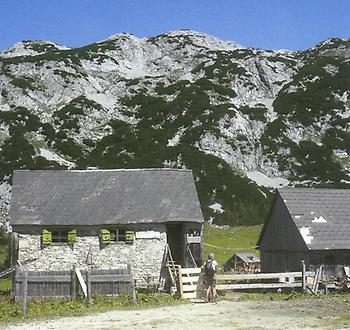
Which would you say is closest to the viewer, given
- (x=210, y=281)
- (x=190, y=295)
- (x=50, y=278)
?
(x=210, y=281)

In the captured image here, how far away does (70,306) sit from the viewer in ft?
73.6

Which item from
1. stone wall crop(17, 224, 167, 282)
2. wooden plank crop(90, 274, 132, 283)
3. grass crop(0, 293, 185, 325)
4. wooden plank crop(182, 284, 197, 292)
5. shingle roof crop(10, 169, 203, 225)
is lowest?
grass crop(0, 293, 185, 325)

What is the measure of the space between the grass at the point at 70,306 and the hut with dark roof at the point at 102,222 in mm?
5879

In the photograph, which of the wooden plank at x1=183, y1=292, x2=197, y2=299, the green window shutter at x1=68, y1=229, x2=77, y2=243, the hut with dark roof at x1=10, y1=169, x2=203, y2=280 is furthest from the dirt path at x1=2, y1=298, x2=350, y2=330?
the green window shutter at x1=68, y1=229, x2=77, y2=243

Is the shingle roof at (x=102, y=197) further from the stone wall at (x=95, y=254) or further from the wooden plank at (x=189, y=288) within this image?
the wooden plank at (x=189, y=288)

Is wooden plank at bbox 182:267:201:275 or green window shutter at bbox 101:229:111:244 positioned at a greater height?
green window shutter at bbox 101:229:111:244

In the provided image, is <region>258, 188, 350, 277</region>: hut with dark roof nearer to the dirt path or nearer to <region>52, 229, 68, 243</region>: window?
the dirt path

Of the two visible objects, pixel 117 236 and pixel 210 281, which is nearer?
pixel 210 281

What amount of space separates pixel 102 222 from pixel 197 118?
257 ft

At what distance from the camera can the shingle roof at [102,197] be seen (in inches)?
1281

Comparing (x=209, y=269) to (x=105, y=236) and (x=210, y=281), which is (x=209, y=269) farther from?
(x=105, y=236)

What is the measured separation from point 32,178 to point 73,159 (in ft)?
192

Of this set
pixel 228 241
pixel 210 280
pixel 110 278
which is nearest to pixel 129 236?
pixel 110 278

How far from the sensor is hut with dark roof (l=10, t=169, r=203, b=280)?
105 ft
